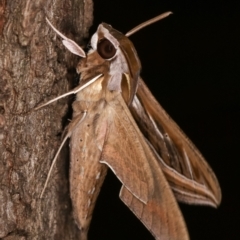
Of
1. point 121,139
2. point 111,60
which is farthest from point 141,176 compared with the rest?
point 111,60

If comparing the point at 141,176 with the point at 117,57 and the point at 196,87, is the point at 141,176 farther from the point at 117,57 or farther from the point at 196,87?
the point at 196,87

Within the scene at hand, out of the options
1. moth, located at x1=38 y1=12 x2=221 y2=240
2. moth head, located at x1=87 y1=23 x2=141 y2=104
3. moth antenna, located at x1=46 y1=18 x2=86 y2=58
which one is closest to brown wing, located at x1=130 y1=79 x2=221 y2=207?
moth, located at x1=38 y1=12 x2=221 y2=240

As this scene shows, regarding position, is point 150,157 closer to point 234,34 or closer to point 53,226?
point 53,226

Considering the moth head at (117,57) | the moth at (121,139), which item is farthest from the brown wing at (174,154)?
the moth head at (117,57)

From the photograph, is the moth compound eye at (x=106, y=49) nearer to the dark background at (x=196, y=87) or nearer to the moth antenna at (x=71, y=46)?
the moth antenna at (x=71, y=46)

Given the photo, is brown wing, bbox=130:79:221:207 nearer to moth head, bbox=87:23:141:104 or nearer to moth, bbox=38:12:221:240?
moth, bbox=38:12:221:240
